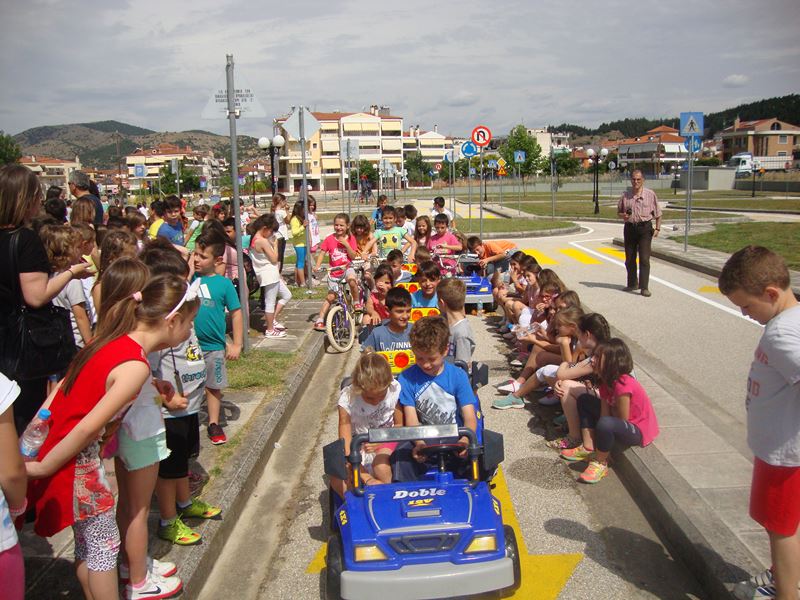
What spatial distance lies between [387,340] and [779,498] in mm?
3296

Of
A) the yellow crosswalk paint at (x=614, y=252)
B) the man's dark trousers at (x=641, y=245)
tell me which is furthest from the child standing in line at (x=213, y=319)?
the yellow crosswalk paint at (x=614, y=252)

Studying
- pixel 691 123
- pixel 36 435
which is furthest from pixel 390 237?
pixel 691 123

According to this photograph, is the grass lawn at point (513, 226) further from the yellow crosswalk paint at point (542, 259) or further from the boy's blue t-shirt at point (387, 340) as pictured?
the boy's blue t-shirt at point (387, 340)

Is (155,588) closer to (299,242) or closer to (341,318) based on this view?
(341,318)

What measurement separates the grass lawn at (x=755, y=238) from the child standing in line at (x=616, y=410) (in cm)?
1101

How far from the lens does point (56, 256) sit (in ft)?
17.3

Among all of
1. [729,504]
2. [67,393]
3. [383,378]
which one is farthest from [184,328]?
[729,504]

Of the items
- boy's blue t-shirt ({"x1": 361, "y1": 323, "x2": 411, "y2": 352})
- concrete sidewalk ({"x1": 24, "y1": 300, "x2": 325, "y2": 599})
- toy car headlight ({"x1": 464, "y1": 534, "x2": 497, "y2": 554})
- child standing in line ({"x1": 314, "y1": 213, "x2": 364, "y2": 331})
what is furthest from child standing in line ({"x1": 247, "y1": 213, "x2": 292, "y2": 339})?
toy car headlight ({"x1": 464, "y1": 534, "x2": 497, "y2": 554})

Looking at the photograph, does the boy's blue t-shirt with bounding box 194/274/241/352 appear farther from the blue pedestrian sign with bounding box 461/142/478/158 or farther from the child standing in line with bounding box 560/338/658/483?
the blue pedestrian sign with bounding box 461/142/478/158

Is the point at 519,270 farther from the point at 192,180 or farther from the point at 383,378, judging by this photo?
the point at 192,180

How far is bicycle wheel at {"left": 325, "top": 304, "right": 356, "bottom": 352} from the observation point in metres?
9.30

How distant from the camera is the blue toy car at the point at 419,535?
3.29m

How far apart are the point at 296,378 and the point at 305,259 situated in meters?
7.23

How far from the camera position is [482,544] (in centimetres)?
346
